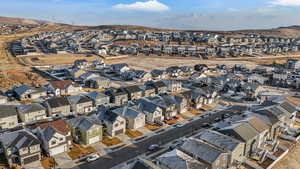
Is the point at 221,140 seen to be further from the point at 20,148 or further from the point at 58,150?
the point at 20,148

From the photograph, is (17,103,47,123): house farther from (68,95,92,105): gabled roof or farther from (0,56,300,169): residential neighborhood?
(68,95,92,105): gabled roof

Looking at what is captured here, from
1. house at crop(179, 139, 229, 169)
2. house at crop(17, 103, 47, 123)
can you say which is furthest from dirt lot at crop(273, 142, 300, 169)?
house at crop(17, 103, 47, 123)

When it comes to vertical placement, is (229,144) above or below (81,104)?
above

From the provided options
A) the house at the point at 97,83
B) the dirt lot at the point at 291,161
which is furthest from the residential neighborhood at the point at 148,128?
the house at the point at 97,83

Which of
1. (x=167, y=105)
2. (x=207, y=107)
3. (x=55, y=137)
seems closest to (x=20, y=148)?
(x=55, y=137)

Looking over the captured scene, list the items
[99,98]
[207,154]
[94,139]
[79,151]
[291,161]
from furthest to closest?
1. [99,98]
2. [94,139]
3. [79,151]
4. [291,161]
5. [207,154]

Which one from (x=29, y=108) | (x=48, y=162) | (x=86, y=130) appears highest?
(x=29, y=108)

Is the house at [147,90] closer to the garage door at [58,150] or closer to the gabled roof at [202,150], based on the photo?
the garage door at [58,150]

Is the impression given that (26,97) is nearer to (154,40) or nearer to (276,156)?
(276,156)
